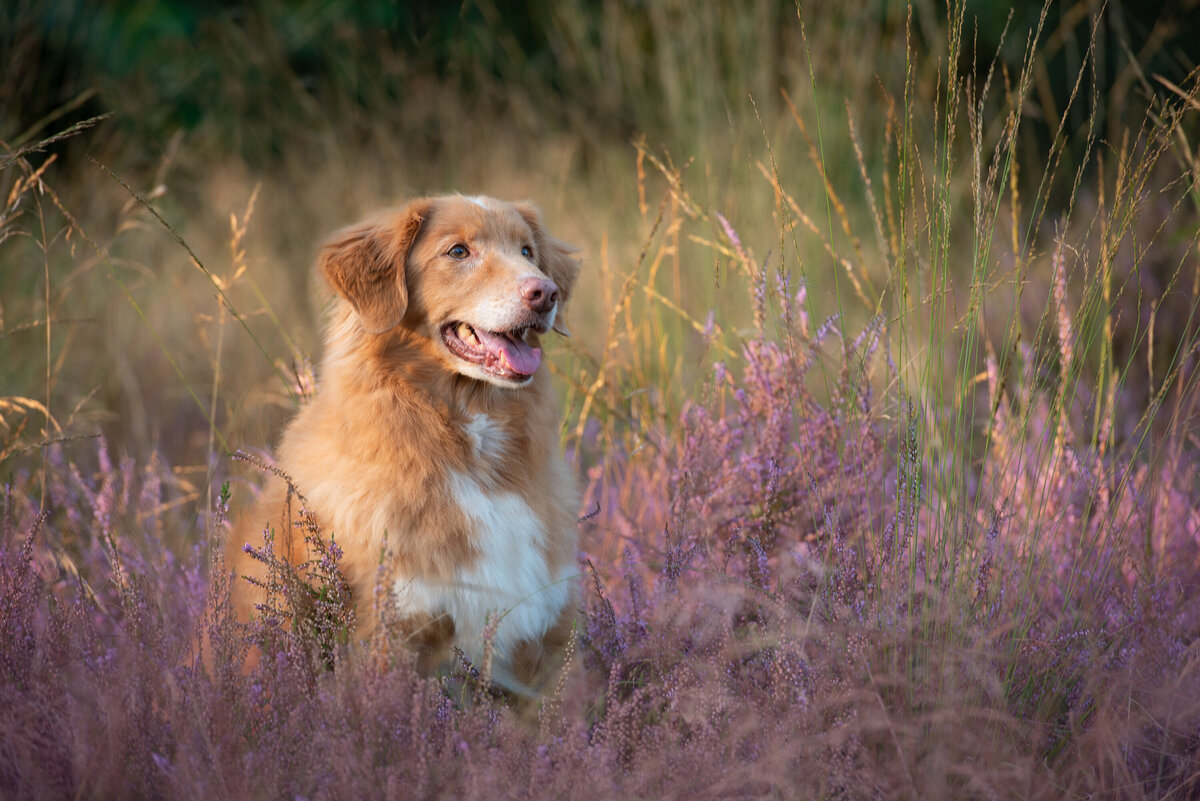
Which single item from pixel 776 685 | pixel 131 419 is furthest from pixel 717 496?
pixel 131 419

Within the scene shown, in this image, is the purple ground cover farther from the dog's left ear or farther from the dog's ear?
the dog's left ear

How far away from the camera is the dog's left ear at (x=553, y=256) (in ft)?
10.2

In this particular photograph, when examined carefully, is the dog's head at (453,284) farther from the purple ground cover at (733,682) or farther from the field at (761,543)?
the purple ground cover at (733,682)

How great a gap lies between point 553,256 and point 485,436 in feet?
2.64

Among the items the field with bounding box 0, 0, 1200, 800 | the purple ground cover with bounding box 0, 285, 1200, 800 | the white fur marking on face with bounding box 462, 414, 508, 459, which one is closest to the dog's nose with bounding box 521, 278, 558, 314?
the white fur marking on face with bounding box 462, 414, 508, 459

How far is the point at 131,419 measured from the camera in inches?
203

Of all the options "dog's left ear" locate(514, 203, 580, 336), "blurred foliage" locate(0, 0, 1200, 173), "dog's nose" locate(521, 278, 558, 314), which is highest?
"dog's nose" locate(521, 278, 558, 314)

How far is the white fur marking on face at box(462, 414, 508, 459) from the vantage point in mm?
2562

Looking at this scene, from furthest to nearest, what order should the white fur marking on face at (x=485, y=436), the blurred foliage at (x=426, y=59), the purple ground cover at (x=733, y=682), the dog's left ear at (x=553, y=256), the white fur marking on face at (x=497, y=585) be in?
the blurred foliage at (x=426, y=59), the dog's left ear at (x=553, y=256), the white fur marking on face at (x=485, y=436), the white fur marking on face at (x=497, y=585), the purple ground cover at (x=733, y=682)

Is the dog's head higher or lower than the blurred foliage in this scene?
higher

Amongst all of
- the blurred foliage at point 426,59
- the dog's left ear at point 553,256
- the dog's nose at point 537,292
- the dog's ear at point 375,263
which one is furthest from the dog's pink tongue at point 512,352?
the blurred foliage at point 426,59

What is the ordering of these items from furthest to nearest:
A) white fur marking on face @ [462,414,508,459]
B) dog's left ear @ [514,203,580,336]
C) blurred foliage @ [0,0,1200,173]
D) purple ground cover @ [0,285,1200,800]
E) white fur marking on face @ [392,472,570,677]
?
blurred foliage @ [0,0,1200,173], dog's left ear @ [514,203,580,336], white fur marking on face @ [462,414,508,459], white fur marking on face @ [392,472,570,677], purple ground cover @ [0,285,1200,800]

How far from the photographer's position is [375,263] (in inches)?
106

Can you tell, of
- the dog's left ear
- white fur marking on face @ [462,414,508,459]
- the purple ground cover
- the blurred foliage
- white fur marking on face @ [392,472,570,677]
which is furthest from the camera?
the blurred foliage
